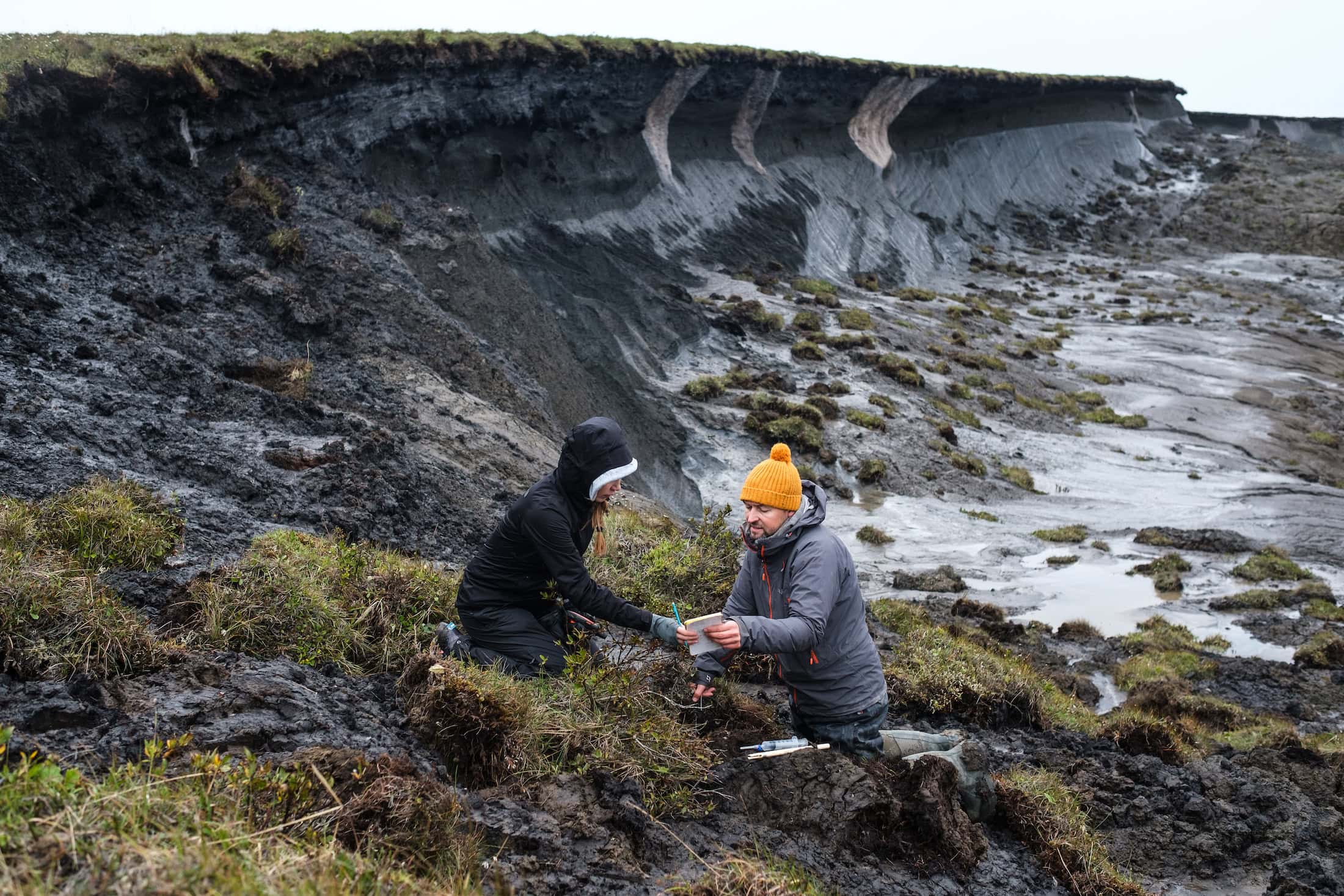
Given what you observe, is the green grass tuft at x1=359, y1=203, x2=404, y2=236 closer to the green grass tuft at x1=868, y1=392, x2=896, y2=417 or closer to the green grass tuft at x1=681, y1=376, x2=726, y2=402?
the green grass tuft at x1=681, y1=376, x2=726, y2=402

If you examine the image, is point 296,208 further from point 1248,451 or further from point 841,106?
point 841,106

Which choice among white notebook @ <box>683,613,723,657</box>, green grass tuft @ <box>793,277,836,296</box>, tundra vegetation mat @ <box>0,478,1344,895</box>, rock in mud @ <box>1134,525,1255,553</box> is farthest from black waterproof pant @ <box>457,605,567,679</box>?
green grass tuft @ <box>793,277,836,296</box>

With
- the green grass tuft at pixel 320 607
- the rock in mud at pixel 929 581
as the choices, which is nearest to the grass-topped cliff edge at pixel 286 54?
the green grass tuft at pixel 320 607

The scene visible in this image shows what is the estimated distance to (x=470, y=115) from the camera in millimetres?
21875

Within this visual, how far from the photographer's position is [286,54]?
57.9 feet

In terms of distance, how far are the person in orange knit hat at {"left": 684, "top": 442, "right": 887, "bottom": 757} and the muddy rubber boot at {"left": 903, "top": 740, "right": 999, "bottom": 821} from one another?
38cm

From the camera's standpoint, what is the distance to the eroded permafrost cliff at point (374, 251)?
32.5 ft

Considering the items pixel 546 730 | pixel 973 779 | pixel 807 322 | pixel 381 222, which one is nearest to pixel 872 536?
pixel 381 222

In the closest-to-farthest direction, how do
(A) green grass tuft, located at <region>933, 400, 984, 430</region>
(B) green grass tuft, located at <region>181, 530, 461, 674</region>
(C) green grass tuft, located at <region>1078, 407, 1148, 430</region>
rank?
(B) green grass tuft, located at <region>181, 530, 461, 674</region> → (A) green grass tuft, located at <region>933, 400, 984, 430</region> → (C) green grass tuft, located at <region>1078, 407, 1148, 430</region>

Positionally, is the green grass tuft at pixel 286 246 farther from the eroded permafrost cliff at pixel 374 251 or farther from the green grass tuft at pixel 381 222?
the green grass tuft at pixel 381 222

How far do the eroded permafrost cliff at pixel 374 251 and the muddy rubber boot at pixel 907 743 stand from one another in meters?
4.46

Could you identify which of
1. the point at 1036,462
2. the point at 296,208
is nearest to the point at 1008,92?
the point at 1036,462

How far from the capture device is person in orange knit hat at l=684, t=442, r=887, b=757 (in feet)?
15.5

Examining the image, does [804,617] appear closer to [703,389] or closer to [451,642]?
[451,642]
